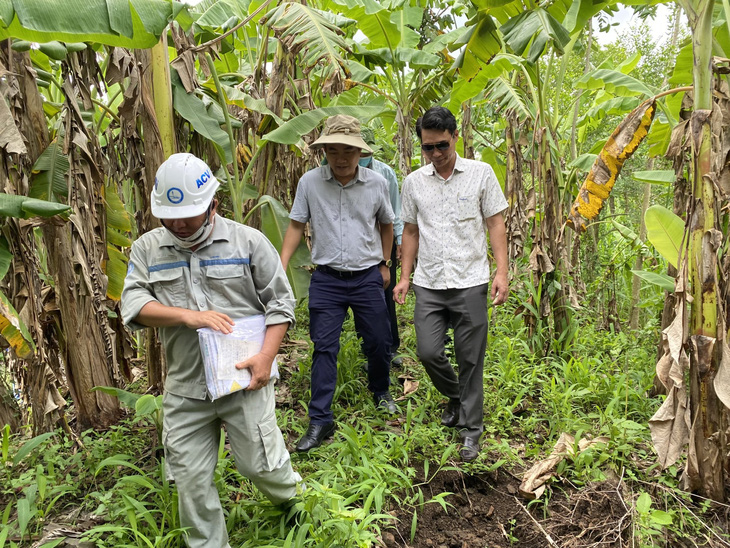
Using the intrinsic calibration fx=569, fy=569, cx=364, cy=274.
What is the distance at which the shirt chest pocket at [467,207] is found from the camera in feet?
11.8

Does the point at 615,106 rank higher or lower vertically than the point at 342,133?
higher

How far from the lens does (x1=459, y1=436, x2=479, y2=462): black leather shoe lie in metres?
3.45

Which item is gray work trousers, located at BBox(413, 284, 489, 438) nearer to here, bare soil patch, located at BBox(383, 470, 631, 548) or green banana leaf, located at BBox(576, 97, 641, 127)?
bare soil patch, located at BBox(383, 470, 631, 548)

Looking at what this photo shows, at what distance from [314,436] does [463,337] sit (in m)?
1.13

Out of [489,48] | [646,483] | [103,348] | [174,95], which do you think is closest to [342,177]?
[174,95]

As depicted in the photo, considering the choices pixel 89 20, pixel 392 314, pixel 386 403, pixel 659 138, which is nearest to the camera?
pixel 89 20

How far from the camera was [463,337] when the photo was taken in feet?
11.8

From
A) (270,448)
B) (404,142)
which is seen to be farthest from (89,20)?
(404,142)

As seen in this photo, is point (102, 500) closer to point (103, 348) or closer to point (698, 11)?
point (103, 348)

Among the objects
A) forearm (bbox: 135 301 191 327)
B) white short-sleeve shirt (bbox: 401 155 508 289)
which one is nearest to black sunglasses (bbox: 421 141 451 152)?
white short-sleeve shirt (bbox: 401 155 508 289)

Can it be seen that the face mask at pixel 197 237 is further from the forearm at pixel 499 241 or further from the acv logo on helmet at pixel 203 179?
the forearm at pixel 499 241

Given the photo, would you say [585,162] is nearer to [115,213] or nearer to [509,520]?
[509,520]

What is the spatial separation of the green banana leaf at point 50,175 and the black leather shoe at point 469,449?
2813 mm

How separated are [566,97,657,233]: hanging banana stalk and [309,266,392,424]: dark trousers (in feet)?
4.55
